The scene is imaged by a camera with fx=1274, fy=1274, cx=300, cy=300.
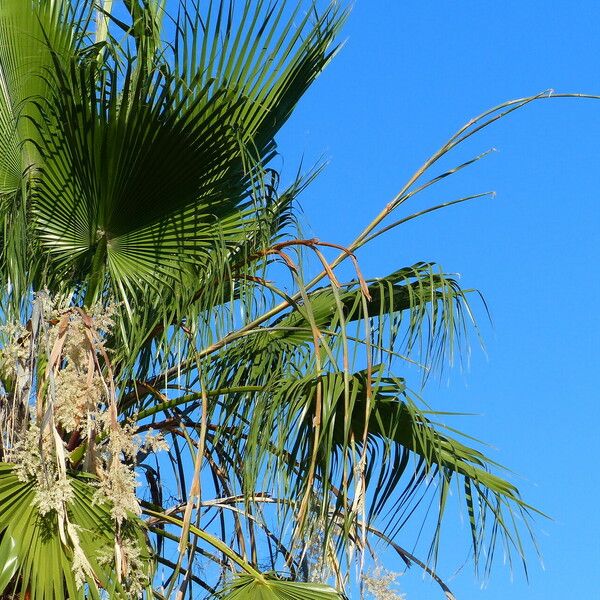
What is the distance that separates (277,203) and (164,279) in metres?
0.80

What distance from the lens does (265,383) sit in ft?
16.1

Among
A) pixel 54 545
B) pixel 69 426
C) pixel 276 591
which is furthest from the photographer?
pixel 276 591

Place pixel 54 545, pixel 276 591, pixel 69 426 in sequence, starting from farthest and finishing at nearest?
pixel 276 591, pixel 69 426, pixel 54 545

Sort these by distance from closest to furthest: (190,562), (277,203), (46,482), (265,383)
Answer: (46,482) < (190,562) < (265,383) < (277,203)

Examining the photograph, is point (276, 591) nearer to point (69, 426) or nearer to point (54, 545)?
point (54, 545)

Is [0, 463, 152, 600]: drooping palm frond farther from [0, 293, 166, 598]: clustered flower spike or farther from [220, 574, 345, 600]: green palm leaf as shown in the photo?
[220, 574, 345, 600]: green palm leaf

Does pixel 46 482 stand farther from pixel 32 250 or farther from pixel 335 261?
pixel 335 261

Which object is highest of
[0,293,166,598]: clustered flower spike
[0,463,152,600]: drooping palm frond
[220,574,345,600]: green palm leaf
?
[0,293,166,598]: clustered flower spike

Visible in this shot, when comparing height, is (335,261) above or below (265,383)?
above

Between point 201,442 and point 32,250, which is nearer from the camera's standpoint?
point 201,442

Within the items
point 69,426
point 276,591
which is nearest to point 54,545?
point 69,426

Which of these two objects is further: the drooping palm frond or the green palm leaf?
the green palm leaf

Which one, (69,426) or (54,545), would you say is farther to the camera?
(69,426)

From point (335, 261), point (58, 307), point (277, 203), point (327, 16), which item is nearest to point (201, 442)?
point (58, 307)
